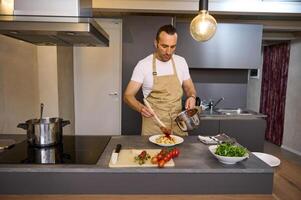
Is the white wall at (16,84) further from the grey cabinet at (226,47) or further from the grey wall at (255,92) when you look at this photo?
the grey wall at (255,92)

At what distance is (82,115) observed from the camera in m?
3.78

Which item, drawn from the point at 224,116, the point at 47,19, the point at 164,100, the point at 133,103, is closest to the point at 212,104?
the point at 224,116

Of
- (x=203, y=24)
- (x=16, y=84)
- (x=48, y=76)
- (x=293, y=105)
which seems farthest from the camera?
(x=293, y=105)

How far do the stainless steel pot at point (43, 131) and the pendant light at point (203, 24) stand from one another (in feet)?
3.80

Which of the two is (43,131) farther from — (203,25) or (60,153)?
(203,25)

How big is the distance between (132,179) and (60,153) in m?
0.49

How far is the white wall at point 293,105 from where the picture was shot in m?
4.08

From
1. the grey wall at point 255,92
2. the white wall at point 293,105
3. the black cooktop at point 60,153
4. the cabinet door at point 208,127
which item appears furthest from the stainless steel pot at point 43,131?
the grey wall at point 255,92

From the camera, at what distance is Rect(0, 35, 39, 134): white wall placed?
6.44ft

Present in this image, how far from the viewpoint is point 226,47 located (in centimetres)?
310

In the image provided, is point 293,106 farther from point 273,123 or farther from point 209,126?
point 209,126

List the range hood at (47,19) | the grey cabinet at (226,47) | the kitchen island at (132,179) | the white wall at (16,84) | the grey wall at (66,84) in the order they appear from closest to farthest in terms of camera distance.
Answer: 1. the kitchen island at (132,179)
2. the range hood at (47,19)
3. the white wall at (16,84)
4. the grey wall at (66,84)
5. the grey cabinet at (226,47)

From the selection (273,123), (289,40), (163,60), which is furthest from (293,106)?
(163,60)

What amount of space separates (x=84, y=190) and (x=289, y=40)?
4478 millimetres
